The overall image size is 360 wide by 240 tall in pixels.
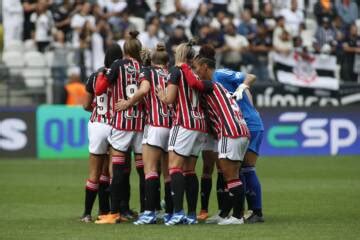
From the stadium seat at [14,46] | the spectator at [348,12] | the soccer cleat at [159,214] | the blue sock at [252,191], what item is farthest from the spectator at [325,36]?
the blue sock at [252,191]

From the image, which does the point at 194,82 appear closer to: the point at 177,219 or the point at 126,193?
the point at 177,219

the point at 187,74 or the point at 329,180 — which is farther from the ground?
the point at 187,74

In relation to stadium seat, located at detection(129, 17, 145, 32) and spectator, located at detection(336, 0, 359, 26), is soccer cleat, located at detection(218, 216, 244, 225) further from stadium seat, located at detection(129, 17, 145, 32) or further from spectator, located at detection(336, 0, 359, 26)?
spectator, located at detection(336, 0, 359, 26)

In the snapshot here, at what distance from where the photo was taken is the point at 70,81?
24.0 m

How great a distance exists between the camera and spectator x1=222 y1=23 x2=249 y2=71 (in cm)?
2486

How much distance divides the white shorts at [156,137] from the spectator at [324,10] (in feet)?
52.9

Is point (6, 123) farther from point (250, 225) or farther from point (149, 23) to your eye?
point (250, 225)

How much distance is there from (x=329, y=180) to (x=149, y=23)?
8.99m

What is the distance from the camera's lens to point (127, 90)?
12.0m

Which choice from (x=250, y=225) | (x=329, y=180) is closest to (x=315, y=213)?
(x=250, y=225)

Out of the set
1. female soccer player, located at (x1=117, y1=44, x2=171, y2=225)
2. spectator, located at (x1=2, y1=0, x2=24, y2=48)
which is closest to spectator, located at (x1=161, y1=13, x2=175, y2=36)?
spectator, located at (x1=2, y1=0, x2=24, y2=48)

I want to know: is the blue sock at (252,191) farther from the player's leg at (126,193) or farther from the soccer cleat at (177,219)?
the player's leg at (126,193)

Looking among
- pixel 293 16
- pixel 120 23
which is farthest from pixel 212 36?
pixel 293 16

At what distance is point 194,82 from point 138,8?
15566mm
